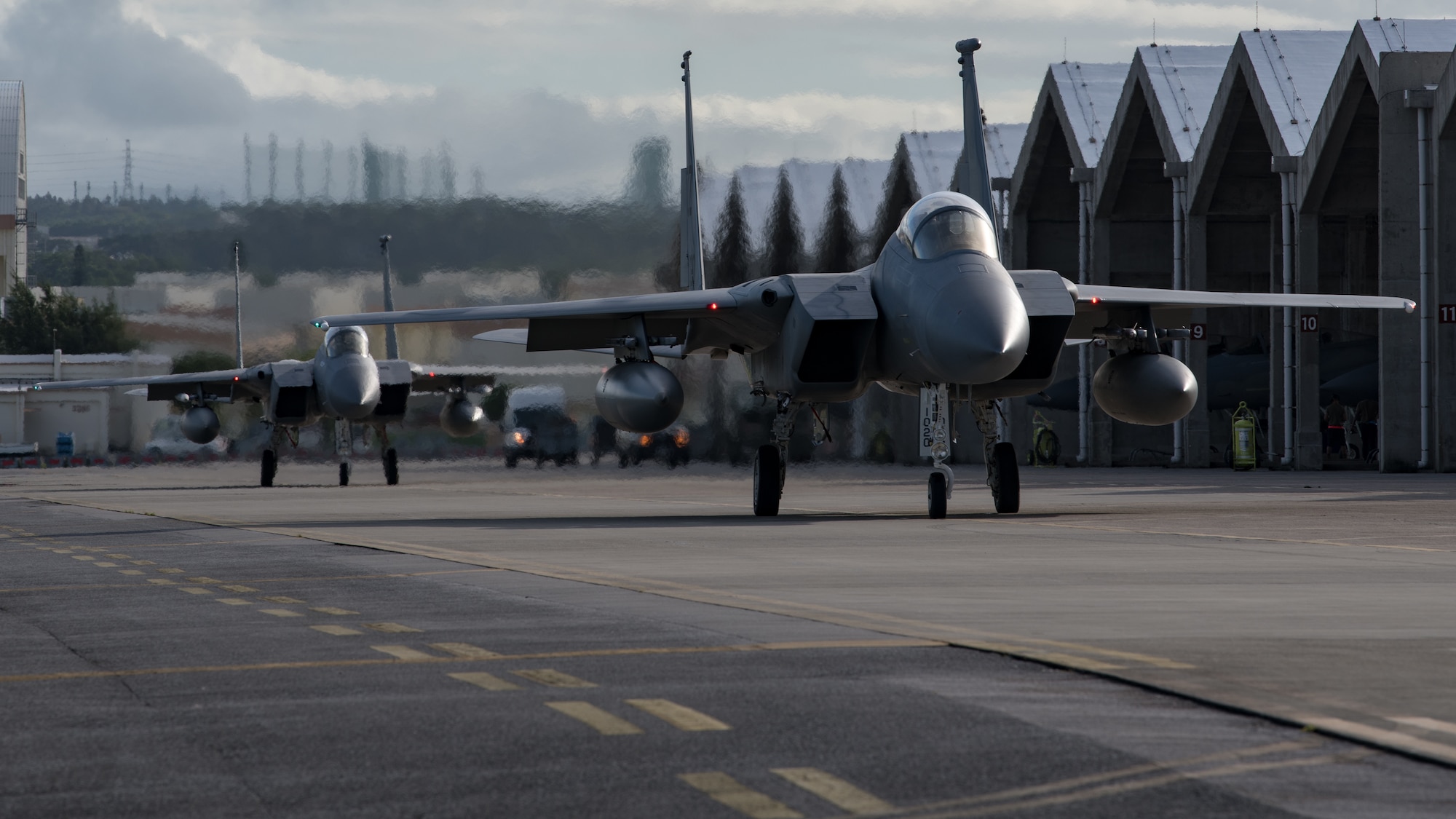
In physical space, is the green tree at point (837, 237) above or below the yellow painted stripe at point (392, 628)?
above

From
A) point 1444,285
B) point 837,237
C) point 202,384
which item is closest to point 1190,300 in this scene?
point 1444,285

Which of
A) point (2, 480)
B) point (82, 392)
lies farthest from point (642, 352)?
point (82, 392)

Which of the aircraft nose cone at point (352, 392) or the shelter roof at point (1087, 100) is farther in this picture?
the shelter roof at point (1087, 100)

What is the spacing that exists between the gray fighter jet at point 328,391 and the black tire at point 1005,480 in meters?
17.3

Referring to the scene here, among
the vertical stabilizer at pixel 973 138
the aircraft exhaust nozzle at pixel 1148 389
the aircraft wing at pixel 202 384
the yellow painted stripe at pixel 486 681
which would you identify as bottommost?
the yellow painted stripe at pixel 486 681

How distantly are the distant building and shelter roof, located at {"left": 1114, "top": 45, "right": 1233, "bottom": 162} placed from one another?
47.2 meters

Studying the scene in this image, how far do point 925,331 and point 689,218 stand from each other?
9.94 metres

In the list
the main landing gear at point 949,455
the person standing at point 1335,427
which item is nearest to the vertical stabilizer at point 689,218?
the main landing gear at point 949,455

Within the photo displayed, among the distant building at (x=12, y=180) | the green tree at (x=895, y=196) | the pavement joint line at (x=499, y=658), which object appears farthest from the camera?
the distant building at (x=12, y=180)

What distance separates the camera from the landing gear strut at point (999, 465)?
1931 centimetres

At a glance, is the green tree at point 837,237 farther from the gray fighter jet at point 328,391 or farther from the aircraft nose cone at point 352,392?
the aircraft nose cone at point 352,392

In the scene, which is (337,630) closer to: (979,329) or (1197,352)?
(979,329)

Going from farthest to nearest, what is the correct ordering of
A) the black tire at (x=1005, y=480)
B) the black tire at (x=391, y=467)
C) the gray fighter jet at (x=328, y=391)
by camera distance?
the black tire at (x=391, y=467) < the gray fighter jet at (x=328, y=391) < the black tire at (x=1005, y=480)

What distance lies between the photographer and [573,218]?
35.4 metres
